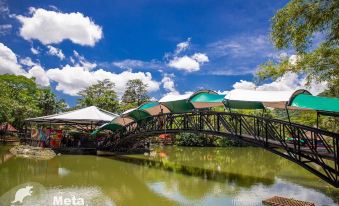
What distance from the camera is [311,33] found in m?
8.91

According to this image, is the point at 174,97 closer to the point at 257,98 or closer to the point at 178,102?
the point at 178,102

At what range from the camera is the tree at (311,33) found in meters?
8.10

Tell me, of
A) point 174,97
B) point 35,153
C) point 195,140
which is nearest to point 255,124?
point 174,97

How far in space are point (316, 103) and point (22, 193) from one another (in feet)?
30.3

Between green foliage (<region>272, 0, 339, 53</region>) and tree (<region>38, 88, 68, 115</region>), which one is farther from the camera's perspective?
tree (<region>38, 88, 68, 115</region>)

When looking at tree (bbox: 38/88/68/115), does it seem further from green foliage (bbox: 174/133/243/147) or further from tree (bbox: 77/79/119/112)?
green foliage (bbox: 174/133/243/147)

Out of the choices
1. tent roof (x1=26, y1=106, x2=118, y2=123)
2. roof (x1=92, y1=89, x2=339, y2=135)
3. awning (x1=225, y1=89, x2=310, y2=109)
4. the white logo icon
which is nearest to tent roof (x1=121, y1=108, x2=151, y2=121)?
roof (x1=92, y1=89, x2=339, y2=135)

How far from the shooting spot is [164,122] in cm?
1719

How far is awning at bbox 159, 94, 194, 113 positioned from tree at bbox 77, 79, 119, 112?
2588 centimetres

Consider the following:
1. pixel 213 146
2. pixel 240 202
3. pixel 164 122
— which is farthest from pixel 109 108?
pixel 240 202

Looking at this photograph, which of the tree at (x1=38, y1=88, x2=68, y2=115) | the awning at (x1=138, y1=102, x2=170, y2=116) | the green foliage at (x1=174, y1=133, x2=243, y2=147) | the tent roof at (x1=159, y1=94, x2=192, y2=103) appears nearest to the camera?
the tent roof at (x1=159, y1=94, x2=192, y2=103)

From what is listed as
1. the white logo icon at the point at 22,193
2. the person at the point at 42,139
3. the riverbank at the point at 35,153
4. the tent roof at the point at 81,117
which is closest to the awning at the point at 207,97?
the white logo icon at the point at 22,193

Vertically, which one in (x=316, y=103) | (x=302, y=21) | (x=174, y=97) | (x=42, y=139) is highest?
(x=302, y=21)

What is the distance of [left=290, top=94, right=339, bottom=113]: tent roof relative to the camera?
27.8ft
